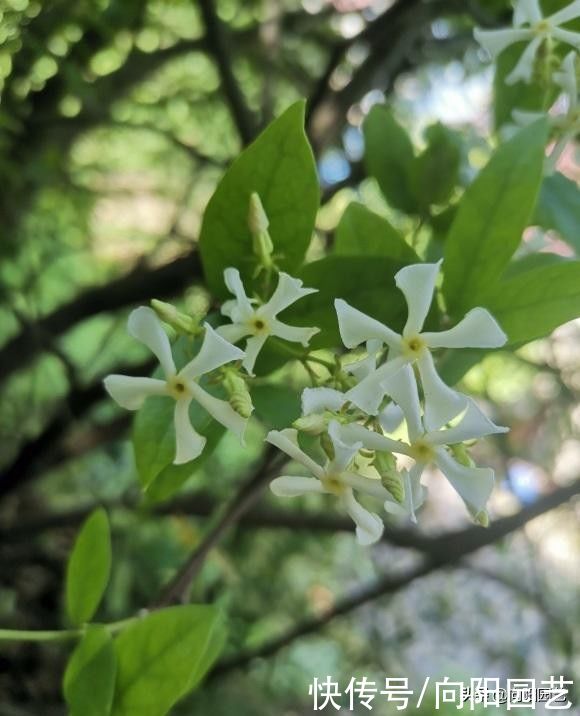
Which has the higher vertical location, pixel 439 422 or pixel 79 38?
pixel 79 38

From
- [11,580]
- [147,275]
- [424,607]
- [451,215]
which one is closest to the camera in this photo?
[451,215]

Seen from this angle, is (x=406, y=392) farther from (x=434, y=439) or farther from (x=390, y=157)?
(x=390, y=157)

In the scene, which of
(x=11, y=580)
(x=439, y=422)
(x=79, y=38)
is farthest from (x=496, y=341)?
(x=11, y=580)

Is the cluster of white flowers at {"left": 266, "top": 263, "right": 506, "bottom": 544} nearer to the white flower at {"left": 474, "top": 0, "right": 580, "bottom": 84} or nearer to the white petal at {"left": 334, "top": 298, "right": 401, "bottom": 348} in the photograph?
the white petal at {"left": 334, "top": 298, "right": 401, "bottom": 348}

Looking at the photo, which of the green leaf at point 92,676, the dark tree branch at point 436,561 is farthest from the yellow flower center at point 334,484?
the dark tree branch at point 436,561

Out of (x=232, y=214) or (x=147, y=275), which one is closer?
(x=232, y=214)

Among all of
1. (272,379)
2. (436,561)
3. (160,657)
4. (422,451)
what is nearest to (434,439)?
(422,451)

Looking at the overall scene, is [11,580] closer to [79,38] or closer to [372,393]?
[79,38]
